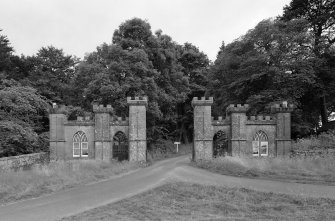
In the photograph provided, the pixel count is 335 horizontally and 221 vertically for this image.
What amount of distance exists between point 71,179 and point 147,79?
63.9ft

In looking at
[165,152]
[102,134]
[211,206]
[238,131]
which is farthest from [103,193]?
[165,152]

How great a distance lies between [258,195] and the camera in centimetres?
1345

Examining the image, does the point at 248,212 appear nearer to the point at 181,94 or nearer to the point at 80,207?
the point at 80,207

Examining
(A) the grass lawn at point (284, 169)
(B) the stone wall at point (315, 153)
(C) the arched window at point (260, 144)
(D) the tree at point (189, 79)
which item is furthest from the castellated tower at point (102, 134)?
(D) the tree at point (189, 79)

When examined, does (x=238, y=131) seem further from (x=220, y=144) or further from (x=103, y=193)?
(x=103, y=193)

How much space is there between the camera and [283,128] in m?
27.1

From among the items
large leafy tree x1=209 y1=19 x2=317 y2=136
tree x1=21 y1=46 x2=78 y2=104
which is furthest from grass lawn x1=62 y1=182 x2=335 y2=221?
tree x1=21 y1=46 x2=78 y2=104

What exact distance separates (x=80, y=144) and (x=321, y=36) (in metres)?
25.7

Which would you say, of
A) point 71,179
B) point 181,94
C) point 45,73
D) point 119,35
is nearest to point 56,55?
point 45,73

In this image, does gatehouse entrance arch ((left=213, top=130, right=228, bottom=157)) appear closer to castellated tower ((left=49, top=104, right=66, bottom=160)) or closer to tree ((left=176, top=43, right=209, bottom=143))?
castellated tower ((left=49, top=104, right=66, bottom=160))

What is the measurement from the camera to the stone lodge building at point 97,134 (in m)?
26.9

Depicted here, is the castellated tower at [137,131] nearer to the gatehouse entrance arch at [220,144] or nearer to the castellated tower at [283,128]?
the gatehouse entrance arch at [220,144]

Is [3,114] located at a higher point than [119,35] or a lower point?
lower

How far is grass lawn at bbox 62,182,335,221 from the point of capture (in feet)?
34.3
